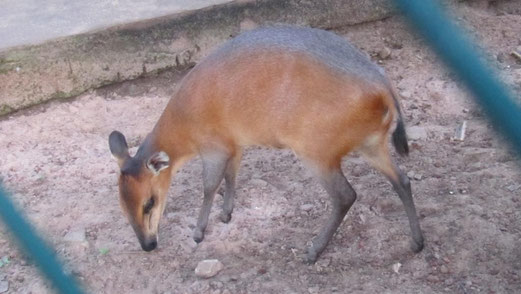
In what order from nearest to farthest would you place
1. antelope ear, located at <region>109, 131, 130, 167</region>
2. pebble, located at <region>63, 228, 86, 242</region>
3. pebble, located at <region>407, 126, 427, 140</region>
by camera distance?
antelope ear, located at <region>109, 131, 130, 167</region>
pebble, located at <region>63, 228, 86, 242</region>
pebble, located at <region>407, 126, 427, 140</region>

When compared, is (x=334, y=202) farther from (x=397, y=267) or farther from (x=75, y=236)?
(x=75, y=236)

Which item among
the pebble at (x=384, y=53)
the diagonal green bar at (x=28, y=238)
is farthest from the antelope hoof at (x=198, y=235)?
the diagonal green bar at (x=28, y=238)

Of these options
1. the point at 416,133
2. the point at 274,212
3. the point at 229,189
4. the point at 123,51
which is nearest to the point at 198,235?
the point at 229,189

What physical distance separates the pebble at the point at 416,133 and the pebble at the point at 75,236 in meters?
1.86

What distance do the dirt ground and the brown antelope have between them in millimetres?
131

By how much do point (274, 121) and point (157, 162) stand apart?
580mm

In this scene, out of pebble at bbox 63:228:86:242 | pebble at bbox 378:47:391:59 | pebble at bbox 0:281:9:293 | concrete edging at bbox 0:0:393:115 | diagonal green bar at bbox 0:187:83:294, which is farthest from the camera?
pebble at bbox 378:47:391:59

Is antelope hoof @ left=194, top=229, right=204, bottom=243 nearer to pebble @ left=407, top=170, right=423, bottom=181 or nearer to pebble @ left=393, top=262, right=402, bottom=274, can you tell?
pebble @ left=393, top=262, right=402, bottom=274

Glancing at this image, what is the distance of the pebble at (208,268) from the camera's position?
3354 mm

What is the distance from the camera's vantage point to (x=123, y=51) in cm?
471

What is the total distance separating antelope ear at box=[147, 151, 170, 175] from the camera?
11.3ft

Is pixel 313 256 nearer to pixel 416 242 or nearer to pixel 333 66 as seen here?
pixel 416 242

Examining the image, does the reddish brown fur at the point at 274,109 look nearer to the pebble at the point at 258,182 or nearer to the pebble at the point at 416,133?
the pebble at the point at 258,182

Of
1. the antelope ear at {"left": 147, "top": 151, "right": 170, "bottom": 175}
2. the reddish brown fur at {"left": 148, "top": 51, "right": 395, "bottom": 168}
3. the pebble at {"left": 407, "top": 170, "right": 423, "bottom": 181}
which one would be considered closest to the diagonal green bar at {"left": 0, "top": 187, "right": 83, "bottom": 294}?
the reddish brown fur at {"left": 148, "top": 51, "right": 395, "bottom": 168}
